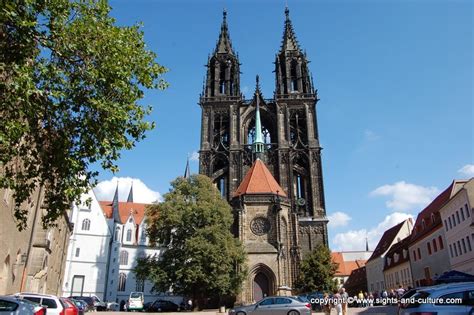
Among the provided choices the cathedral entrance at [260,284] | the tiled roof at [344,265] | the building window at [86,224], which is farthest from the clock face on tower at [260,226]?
the tiled roof at [344,265]

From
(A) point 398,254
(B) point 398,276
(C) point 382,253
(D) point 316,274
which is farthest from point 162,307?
(C) point 382,253

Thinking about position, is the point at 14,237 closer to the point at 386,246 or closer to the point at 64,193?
the point at 64,193

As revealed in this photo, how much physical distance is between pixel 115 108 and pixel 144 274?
2764 centimetres

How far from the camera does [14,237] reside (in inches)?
714

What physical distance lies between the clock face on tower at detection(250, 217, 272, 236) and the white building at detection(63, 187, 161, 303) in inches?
Answer: 503

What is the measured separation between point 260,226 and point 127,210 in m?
31.4

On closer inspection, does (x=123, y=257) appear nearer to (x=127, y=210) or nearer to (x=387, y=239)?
(x=127, y=210)

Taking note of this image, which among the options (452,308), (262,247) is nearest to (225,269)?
(262,247)

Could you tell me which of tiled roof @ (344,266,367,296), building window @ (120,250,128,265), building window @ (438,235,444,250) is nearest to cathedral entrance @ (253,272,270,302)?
building window @ (438,235,444,250)

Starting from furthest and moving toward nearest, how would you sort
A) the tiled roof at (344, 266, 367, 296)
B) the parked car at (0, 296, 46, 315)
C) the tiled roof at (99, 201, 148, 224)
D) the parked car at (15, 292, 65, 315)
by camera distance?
the tiled roof at (344, 266, 367, 296)
the tiled roof at (99, 201, 148, 224)
the parked car at (15, 292, 65, 315)
the parked car at (0, 296, 46, 315)

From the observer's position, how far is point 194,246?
3284cm

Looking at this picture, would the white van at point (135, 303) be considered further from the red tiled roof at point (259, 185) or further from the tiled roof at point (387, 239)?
the tiled roof at point (387, 239)

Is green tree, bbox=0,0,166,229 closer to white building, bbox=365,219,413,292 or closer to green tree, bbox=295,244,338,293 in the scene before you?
green tree, bbox=295,244,338,293

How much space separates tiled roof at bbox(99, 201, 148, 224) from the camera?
199 ft
